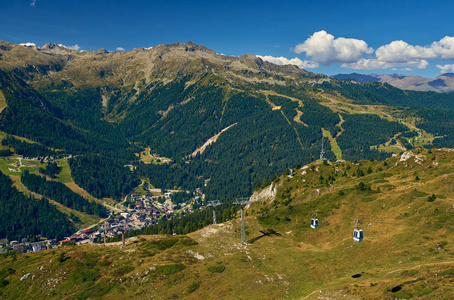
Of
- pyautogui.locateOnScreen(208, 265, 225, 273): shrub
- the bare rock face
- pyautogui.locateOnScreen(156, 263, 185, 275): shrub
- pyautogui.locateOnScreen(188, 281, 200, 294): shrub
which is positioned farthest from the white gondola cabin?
the bare rock face

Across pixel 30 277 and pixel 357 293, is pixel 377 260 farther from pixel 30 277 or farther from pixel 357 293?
pixel 30 277

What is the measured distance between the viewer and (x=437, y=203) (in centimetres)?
9738

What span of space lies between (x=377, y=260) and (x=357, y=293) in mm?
22420

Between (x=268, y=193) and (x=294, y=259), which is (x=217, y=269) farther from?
(x=268, y=193)

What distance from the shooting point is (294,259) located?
296 feet

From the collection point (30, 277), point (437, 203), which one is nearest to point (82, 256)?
point (30, 277)

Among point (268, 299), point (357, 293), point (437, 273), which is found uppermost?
point (437, 273)

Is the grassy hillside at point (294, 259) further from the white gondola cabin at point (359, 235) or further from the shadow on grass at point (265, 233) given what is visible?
the white gondola cabin at point (359, 235)

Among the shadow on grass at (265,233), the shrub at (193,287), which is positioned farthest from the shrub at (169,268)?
the shadow on grass at (265,233)

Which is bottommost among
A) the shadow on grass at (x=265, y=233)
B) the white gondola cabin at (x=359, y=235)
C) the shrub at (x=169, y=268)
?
the shadow on grass at (x=265, y=233)

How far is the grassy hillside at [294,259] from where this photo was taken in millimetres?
71750

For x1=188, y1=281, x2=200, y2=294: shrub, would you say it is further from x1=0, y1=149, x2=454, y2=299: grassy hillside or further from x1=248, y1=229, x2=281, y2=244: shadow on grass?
x1=248, y1=229, x2=281, y2=244: shadow on grass

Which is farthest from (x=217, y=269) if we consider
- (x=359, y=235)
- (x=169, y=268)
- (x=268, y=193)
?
(x=268, y=193)

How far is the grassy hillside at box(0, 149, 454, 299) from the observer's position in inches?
2825
